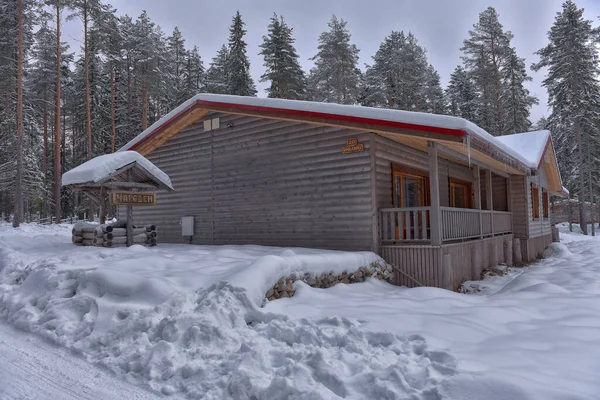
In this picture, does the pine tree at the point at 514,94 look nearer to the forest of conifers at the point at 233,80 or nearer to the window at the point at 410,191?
the forest of conifers at the point at 233,80

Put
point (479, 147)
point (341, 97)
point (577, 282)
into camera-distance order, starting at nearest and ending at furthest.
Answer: point (577, 282) → point (479, 147) → point (341, 97)

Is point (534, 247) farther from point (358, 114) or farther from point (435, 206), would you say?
point (358, 114)

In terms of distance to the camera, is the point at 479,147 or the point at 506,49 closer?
the point at 479,147

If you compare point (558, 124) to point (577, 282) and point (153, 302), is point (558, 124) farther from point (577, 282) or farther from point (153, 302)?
point (153, 302)

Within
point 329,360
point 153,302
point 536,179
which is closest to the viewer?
point 329,360

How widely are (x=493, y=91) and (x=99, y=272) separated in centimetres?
3775

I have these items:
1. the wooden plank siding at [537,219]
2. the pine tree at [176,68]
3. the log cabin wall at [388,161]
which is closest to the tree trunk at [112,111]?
the pine tree at [176,68]

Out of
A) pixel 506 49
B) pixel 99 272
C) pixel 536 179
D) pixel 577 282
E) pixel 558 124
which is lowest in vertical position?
pixel 577 282

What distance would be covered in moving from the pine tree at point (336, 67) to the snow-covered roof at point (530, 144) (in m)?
17.5

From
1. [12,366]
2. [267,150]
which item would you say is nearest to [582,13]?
[267,150]

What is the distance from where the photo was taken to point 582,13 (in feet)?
95.1

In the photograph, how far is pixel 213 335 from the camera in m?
4.25

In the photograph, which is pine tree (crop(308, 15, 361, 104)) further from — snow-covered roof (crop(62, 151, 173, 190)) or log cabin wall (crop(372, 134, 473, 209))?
snow-covered roof (crop(62, 151, 173, 190))

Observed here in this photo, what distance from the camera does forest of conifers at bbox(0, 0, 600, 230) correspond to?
2445 cm
